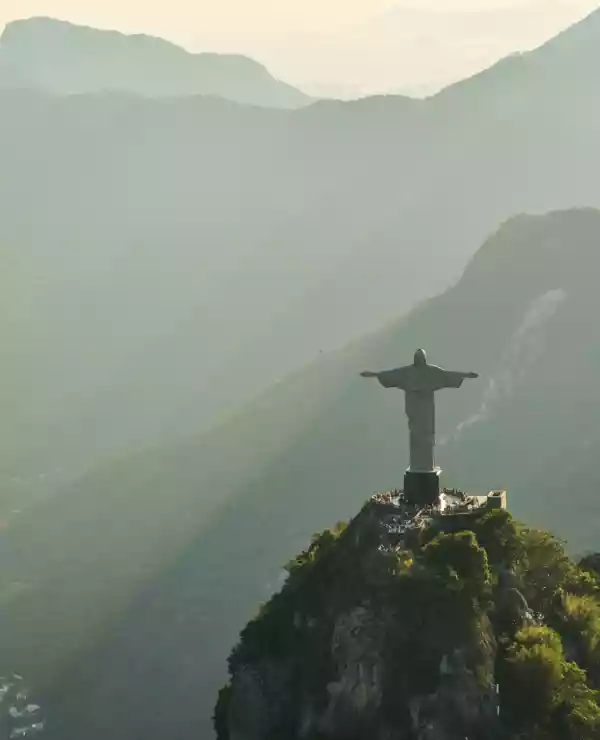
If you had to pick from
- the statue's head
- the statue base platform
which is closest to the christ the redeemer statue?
the statue's head

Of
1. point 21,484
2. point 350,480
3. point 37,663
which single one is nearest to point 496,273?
point 350,480

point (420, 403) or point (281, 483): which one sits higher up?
point (281, 483)

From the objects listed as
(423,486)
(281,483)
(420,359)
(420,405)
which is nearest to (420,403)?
(420,405)

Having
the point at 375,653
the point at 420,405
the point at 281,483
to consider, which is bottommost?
the point at 375,653

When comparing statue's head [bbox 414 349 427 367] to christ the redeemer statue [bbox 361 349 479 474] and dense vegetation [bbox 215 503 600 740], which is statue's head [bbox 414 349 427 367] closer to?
christ the redeemer statue [bbox 361 349 479 474]

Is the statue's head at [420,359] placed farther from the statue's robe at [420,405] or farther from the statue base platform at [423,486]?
the statue base platform at [423,486]

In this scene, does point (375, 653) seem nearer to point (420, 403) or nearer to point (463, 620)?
point (463, 620)
